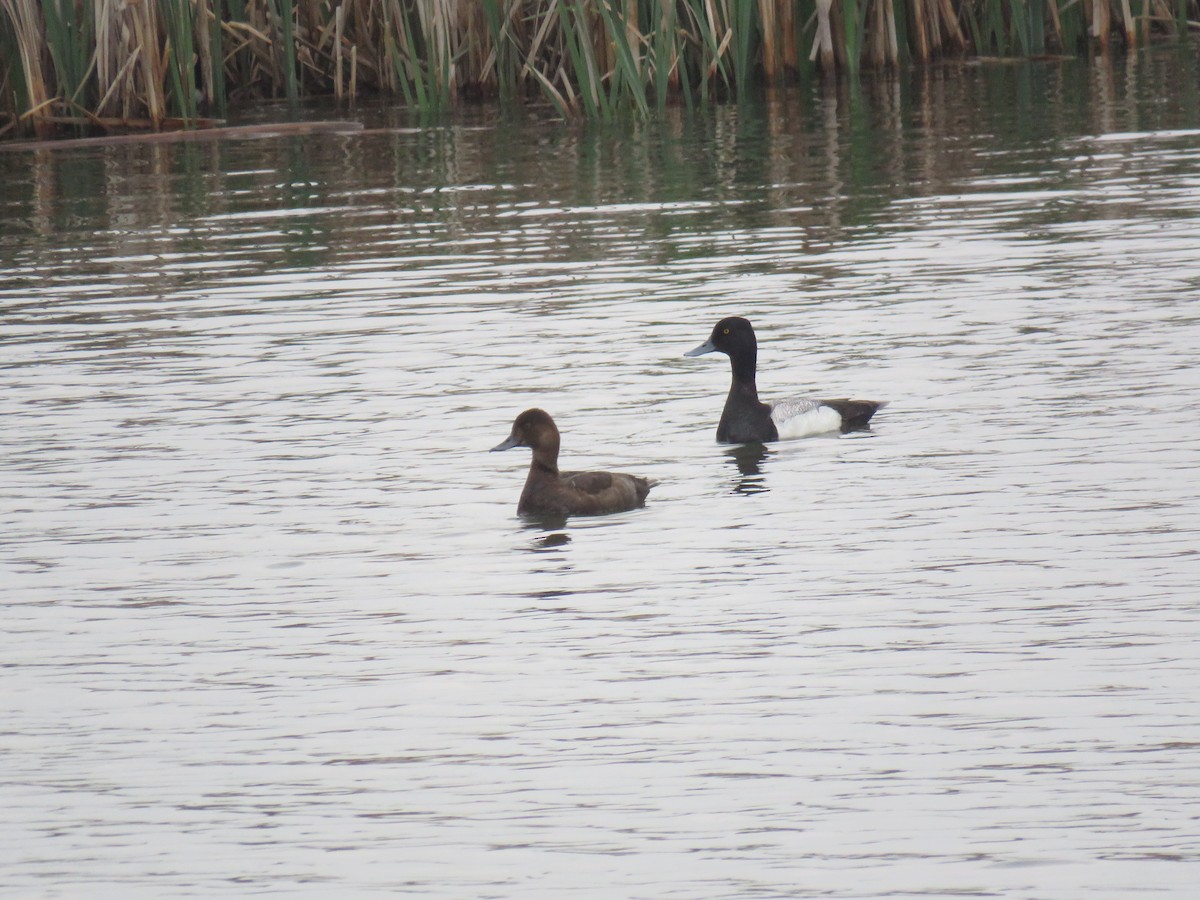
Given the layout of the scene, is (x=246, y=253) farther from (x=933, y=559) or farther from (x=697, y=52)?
(x=933, y=559)

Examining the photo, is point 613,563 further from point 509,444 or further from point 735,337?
point 735,337

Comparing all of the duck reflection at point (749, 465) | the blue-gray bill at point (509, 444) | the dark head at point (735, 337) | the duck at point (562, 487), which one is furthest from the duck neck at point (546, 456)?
the dark head at point (735, 337)

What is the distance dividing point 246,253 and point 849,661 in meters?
11.3

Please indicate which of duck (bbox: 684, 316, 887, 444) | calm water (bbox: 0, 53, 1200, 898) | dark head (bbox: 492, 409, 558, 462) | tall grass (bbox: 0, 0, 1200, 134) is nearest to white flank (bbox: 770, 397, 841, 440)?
duck (bbox: 684, 316, 887, 444)

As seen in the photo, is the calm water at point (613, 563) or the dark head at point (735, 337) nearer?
the calm water at point (613, 563)

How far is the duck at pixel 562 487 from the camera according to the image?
8.94 m

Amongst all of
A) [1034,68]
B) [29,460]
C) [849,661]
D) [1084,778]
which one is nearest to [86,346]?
[29,460]

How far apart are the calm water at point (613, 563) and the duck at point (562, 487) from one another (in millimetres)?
100

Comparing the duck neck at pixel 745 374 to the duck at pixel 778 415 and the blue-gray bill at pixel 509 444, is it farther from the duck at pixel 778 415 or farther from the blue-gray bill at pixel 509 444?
the blue-gray bill at pixel 509 444

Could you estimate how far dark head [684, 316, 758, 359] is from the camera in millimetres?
10625

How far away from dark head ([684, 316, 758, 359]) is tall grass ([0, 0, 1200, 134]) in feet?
30.3

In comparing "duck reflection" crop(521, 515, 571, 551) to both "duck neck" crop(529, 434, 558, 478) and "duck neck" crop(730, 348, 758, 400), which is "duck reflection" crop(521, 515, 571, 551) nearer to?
"duck neck" crop(529, 434, 558, 478)

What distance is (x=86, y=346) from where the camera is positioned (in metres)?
13.5

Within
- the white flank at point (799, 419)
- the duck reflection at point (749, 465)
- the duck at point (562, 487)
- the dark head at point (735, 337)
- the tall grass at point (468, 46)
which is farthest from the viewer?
the tall grass at point (468, 46)
